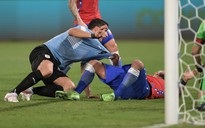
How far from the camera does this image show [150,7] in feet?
80.4

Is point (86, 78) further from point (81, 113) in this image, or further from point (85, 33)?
point (81, 113)

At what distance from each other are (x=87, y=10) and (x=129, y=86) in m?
2.32

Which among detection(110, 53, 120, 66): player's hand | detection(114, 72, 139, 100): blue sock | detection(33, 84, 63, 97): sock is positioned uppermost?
detection(110, 53, 120, 66): player's hand

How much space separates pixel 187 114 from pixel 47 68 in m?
2.26

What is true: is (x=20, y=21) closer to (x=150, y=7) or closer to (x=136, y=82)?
(x=150, y=7)

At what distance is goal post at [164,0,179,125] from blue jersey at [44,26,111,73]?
87.4 inches

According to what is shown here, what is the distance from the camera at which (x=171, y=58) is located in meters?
5.82

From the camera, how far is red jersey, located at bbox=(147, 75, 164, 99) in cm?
783

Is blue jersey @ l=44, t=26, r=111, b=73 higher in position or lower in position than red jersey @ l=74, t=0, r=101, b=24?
lower

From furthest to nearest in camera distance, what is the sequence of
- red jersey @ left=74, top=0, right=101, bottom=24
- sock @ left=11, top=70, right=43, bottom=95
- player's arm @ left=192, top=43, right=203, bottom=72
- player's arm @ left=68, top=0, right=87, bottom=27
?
red jersey @ left=74, top=0, right=101, bottom=24 < player's arm @ left=68, top=0, right=87, bottom=27 < sock @ left=11, top=70, right=43, bottom=95 < player's arm @ left=192, top=43, right=203, bottom=72

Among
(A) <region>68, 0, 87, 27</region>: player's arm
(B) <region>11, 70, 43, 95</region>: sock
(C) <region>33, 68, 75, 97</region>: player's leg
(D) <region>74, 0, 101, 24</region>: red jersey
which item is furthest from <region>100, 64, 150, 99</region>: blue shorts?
(D) <region>74, 0, 101, 24</region>: red jersey

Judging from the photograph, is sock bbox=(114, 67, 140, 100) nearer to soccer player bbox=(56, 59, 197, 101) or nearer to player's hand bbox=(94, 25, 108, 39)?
soccer player bbox=(56, 59, 197, 101)

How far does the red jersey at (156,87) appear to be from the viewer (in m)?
7.83

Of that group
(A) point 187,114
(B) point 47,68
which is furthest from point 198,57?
(B) point 47,68
